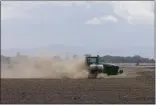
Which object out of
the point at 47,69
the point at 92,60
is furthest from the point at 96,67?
the point at 47,69

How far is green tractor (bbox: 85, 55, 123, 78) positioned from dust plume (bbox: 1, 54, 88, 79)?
0.85m

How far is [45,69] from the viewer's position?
6028 cm

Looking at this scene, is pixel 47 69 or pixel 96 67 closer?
pixel 96 67

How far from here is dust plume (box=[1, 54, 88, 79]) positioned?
5708 centimetres

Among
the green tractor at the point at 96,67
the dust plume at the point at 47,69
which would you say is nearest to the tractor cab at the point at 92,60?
the green tractor at the point at 96,67

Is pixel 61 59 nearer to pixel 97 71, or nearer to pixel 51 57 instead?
pixel 51 57

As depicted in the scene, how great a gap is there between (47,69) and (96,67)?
24.5 ft

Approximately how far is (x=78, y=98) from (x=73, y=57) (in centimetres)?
3662

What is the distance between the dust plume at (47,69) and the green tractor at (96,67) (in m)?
0.85

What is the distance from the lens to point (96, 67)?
55.3 m

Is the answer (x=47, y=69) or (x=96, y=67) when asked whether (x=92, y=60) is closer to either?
(x=96, y=67)

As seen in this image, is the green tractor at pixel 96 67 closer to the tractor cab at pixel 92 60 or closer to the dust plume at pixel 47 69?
the tractor cab at pixel 92 60

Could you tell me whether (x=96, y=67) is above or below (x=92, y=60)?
below

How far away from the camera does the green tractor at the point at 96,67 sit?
55.2m
